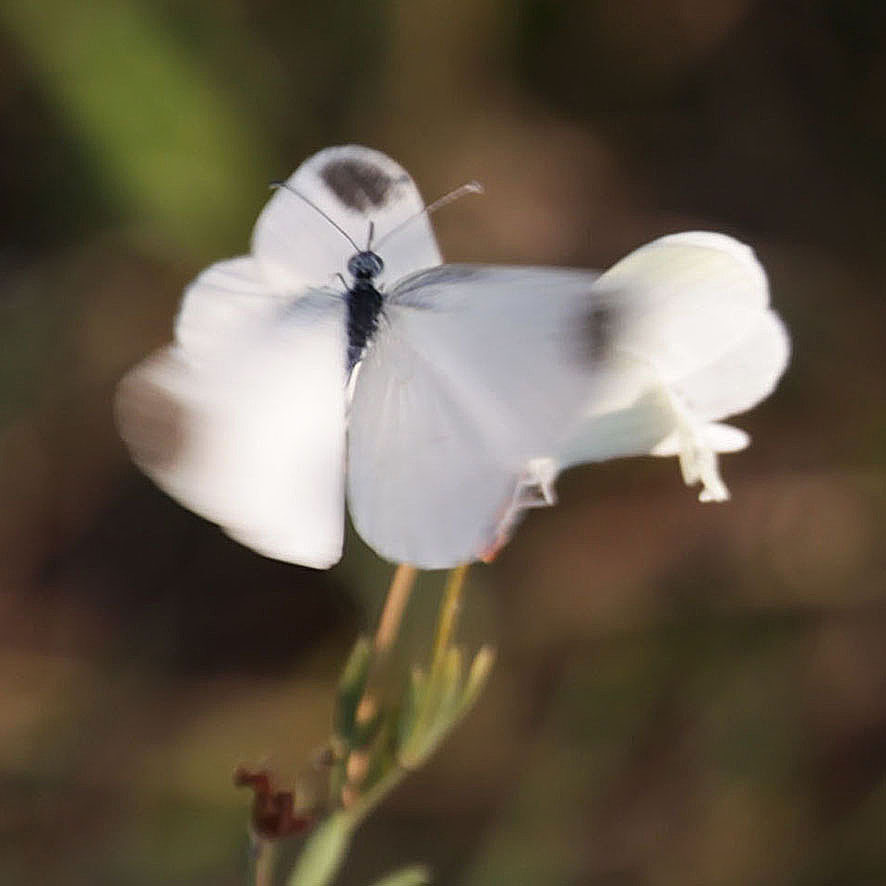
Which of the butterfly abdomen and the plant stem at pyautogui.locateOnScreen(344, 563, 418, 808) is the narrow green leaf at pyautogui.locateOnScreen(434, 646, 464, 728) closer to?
the plant stem at pyautogui.locateOnScreen(344, 563, 418, 808)

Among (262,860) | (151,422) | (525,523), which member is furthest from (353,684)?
(525,523)

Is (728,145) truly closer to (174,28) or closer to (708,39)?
(708,39)

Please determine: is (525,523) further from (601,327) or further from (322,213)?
(601,327)

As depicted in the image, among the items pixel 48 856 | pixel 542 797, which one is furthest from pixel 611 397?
pixel 48 856

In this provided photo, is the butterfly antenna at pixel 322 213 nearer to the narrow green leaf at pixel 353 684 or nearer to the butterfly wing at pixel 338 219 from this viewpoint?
the butterfly wing at pixel 338 219

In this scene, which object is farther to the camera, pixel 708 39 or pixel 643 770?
pixel 708 39

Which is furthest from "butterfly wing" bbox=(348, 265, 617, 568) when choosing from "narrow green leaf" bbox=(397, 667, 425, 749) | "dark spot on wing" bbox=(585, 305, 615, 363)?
"narrow green leaf" bbox=(397, 667, 425, 749)

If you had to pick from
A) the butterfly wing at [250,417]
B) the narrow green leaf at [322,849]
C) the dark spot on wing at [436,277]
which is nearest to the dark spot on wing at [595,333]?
the dark spot on wing at [436,277]
